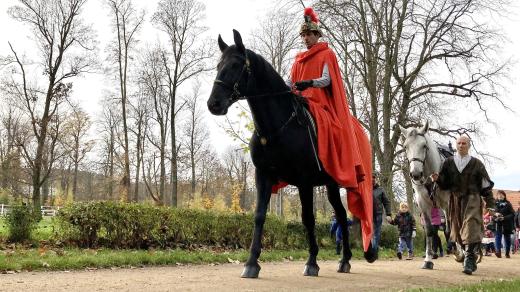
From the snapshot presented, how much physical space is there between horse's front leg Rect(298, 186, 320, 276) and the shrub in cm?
799

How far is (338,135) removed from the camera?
22.3ft

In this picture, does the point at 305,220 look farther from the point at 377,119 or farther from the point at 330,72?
the point at 377,119

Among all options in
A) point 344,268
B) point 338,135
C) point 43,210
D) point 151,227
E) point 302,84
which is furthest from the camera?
point 43,210

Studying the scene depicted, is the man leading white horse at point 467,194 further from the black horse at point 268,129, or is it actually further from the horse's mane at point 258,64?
the horse's mane at point 258,64

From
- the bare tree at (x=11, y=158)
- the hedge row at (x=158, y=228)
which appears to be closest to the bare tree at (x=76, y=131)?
the bare tree at (x=11, y=158)

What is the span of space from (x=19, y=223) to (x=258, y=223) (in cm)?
836

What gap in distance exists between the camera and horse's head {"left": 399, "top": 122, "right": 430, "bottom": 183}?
375 inches

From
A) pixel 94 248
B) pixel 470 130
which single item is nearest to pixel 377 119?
pixel 470 130

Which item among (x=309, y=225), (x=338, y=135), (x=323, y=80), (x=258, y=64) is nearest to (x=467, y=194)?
(x=309, y=225)

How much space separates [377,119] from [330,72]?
2129 cm

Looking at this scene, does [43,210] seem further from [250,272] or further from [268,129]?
[268,129]

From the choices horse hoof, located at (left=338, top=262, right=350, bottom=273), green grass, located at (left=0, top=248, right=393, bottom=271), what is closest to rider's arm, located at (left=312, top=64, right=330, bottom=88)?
horse hoof, located at (left=338, top=262, right=350, bottom=273)

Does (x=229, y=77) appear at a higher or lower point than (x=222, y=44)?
lower

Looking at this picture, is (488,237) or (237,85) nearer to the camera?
(237,85)
